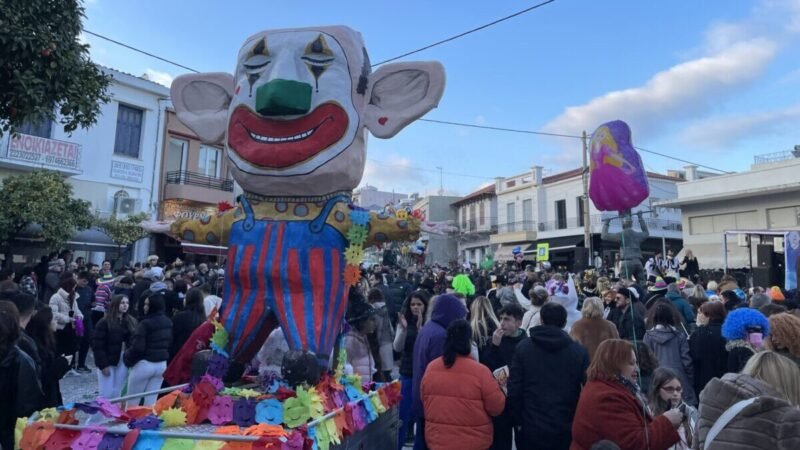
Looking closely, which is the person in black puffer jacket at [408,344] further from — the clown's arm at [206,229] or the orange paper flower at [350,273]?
the clown's arm at [206,229]

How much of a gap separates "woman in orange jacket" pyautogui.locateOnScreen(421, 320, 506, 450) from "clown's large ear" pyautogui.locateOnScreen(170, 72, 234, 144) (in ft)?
9.33

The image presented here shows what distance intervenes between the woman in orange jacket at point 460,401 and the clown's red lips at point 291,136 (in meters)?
1.77

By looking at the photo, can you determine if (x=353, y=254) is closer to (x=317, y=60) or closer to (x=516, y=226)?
(x=317, y=60)

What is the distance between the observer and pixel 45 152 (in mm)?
15086

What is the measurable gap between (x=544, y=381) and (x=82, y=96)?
6091mm

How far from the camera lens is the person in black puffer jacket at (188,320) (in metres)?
5.80

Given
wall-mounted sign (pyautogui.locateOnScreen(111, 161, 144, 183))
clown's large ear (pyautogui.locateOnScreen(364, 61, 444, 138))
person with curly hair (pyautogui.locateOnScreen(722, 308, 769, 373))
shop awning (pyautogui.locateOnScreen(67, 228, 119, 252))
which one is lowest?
person with curly hair (pyautogui.locateOnScreen(722, 308, 769, 373))

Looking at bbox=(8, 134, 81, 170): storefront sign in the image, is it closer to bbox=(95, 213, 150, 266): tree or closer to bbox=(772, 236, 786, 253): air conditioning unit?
bbox=(95, 213, 150, 266): tree

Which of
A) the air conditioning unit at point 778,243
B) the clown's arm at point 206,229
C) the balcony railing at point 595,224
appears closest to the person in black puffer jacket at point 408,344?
the clown's arm at point 206,229

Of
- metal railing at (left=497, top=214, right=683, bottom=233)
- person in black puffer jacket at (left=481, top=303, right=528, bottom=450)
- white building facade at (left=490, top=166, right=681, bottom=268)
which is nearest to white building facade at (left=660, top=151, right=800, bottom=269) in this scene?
white building facade at (left=490, top=166, right=681, bottom=268)

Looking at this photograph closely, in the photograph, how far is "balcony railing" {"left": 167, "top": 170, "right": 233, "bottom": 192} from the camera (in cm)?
1841

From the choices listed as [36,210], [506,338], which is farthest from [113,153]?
[506,338]

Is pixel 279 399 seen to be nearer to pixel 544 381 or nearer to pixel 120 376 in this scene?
pixel 544 381

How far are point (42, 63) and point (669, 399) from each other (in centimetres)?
666
